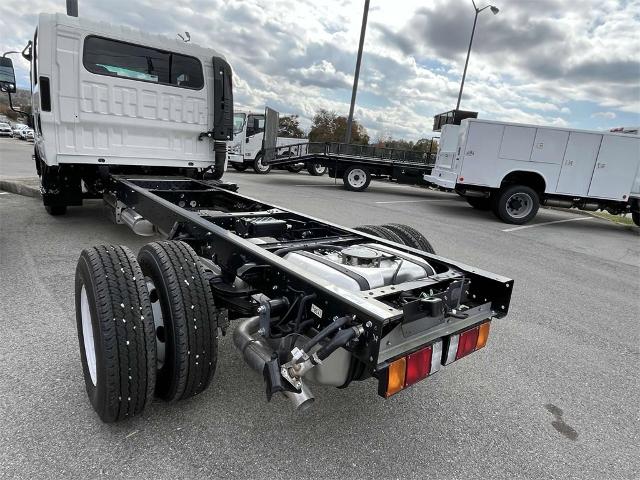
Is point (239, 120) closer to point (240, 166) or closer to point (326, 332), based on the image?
point (240, 166)

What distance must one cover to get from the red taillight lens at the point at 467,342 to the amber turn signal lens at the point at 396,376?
0.43 metres

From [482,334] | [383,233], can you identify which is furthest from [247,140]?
[482,334]

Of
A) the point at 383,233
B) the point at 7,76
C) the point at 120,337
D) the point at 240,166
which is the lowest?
the point at 240,166

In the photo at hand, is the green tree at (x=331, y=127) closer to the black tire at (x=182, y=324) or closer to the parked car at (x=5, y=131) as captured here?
the parked car at (x=5, y=131)

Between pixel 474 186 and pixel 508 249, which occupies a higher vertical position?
pixel 474 186

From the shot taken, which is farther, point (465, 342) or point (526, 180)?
point (526, 180)

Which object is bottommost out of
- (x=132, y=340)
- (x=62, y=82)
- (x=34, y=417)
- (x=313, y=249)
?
(x=34, y=417)

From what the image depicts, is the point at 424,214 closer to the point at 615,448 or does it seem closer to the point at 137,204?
the point at 137,204

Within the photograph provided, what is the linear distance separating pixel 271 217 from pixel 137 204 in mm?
1511

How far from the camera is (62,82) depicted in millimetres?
4820

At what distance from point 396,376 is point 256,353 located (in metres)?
0.65

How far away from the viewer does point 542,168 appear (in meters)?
9.94

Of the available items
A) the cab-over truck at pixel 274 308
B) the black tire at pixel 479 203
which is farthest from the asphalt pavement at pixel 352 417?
the black tire at pixel 479 203

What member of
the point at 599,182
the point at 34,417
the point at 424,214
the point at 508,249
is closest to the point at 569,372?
the point at 34,417
